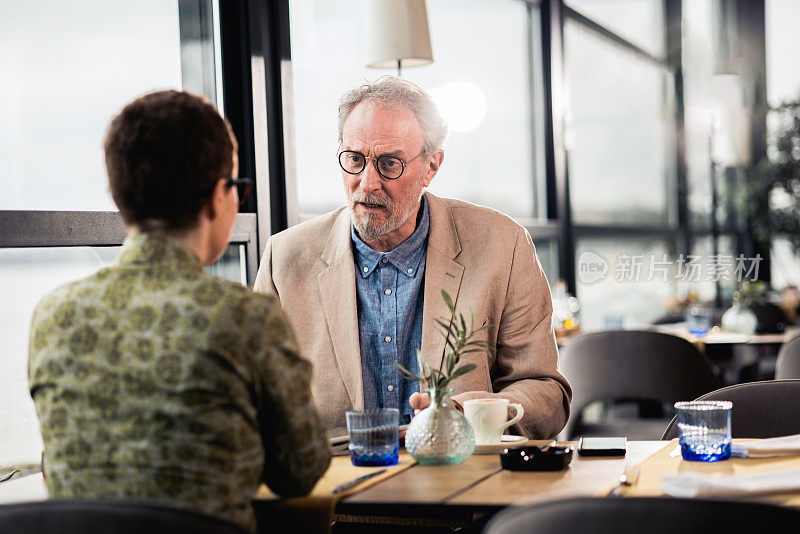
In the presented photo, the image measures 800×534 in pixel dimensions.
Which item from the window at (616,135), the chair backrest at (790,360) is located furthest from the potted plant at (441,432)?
the window at (616,135)

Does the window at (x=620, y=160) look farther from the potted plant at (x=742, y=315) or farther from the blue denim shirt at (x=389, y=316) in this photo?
the blue denim shirt at (x=389, y=316)

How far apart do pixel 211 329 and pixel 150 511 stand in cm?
24

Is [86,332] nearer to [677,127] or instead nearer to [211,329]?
[211,329]

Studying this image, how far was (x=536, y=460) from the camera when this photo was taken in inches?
58.9

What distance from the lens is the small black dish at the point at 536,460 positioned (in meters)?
1.49

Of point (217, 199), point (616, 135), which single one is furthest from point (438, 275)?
point (616, 135)

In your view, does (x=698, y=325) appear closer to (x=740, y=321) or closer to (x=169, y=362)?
(x=740, y=321)

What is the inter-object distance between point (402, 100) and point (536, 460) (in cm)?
109

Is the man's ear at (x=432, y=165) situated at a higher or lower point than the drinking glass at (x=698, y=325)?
higher

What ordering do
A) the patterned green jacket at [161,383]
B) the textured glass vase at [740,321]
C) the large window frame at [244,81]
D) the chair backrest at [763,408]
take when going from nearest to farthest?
the patterned green jacket at [161,383], the chair backrest at [763,408], the large window frame at [244,81], the textured glass vase at [740,321]

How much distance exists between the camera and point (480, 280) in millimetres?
2234

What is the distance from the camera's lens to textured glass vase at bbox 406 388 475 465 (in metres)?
1.56

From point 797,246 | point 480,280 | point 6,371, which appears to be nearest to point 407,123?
point 480,280

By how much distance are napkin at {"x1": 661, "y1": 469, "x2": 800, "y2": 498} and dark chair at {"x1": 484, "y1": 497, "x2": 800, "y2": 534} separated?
33 cm
